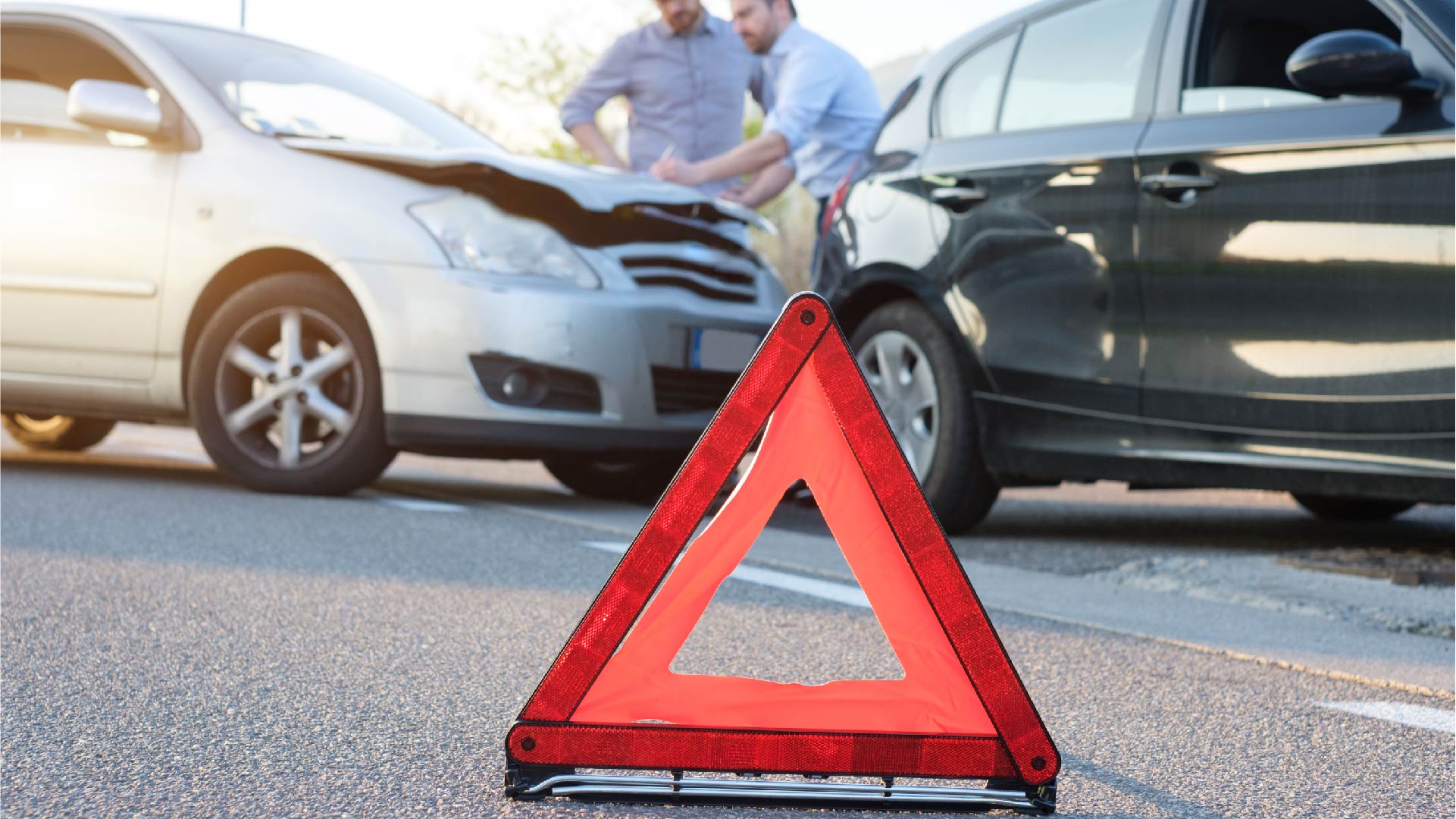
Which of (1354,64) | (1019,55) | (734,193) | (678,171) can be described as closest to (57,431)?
(678,171)

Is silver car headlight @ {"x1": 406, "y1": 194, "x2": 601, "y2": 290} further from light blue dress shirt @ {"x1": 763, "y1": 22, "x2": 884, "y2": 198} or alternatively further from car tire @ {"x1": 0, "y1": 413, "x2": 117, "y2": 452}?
car tire @ {"x1": 0, "y1": 413, "x2": 117, "y2": 452}

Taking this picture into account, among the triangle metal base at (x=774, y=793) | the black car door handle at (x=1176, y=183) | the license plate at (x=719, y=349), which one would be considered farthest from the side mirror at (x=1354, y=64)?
the triangle metal base at (x=774, y=793)

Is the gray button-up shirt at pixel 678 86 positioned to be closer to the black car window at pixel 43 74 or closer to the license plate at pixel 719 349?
the license plate at pixel 719 349

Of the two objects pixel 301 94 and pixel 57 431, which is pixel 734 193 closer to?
pixel 301 94

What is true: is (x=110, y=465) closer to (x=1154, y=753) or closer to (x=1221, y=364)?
(x=1221, y=364)

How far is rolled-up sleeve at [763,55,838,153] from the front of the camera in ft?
23.7

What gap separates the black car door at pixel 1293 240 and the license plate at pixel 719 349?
70.6 inches

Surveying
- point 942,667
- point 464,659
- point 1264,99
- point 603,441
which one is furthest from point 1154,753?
point 603,441

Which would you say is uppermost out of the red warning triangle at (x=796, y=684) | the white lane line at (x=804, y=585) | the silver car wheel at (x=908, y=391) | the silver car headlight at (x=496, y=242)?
the red warning triangle at (x=796, y=684)

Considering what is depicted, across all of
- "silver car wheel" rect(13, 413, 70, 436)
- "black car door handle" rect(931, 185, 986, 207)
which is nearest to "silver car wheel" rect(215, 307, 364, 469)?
"black car door handle" rect(931, 185, 986, 207)

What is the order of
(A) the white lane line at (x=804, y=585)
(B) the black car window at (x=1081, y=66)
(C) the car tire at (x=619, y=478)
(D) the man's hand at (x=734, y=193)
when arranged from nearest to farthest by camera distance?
(A) the white lane line at (x=804, y=585) → (B) the black car window at (x=1081, y=66) → (C) the car tire at (x=619, y=478) → (D) the man's hand at (x=734, y=193)

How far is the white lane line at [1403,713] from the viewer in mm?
3119

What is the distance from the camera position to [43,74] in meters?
6.86

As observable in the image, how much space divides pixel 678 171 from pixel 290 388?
80.2 inches
